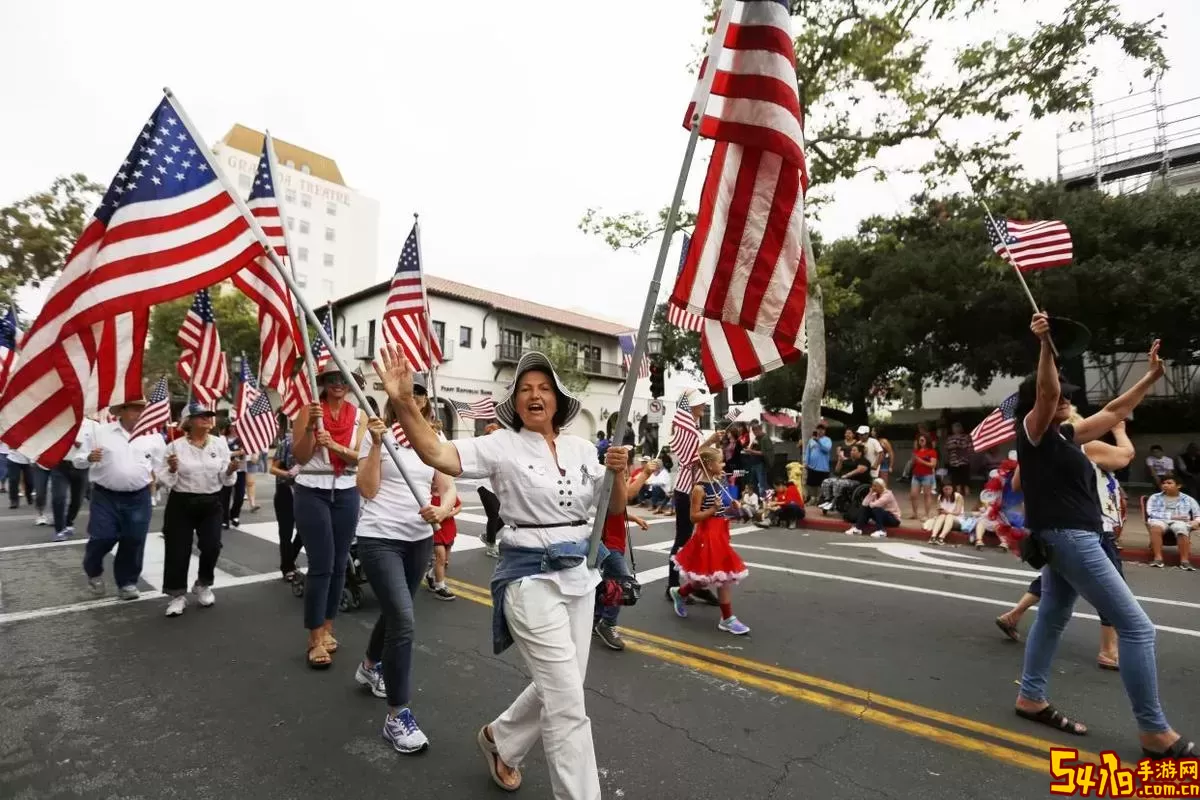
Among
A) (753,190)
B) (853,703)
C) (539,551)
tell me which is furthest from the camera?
(853,703)

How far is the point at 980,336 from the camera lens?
20.8 meters

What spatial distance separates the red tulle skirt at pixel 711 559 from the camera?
18.1 feet

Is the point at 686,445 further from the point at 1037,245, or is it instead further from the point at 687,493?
the point at 1037,245

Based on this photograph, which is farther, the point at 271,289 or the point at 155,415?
the point at 155,415

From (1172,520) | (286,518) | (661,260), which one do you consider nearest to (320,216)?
(286,518)

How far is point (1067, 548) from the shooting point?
3.48m

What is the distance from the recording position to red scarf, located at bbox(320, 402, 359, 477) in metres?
4.64

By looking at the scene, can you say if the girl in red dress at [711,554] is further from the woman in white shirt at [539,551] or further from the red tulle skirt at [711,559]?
the woman in white shirt at [539,551]

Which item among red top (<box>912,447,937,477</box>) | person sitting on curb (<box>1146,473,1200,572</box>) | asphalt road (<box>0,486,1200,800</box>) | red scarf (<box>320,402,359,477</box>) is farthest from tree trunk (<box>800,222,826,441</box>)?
red scarf (<box>320,402,359,477</box>)

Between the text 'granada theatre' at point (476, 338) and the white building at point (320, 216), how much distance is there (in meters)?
33.6

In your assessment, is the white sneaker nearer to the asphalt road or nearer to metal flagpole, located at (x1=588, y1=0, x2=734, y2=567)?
the asphalt road

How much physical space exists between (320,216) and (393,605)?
77.7 m

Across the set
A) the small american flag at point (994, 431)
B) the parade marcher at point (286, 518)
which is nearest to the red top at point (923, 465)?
the small american flag at point (994, 431)

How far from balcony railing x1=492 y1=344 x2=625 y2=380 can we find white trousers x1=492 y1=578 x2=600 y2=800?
3353cm
